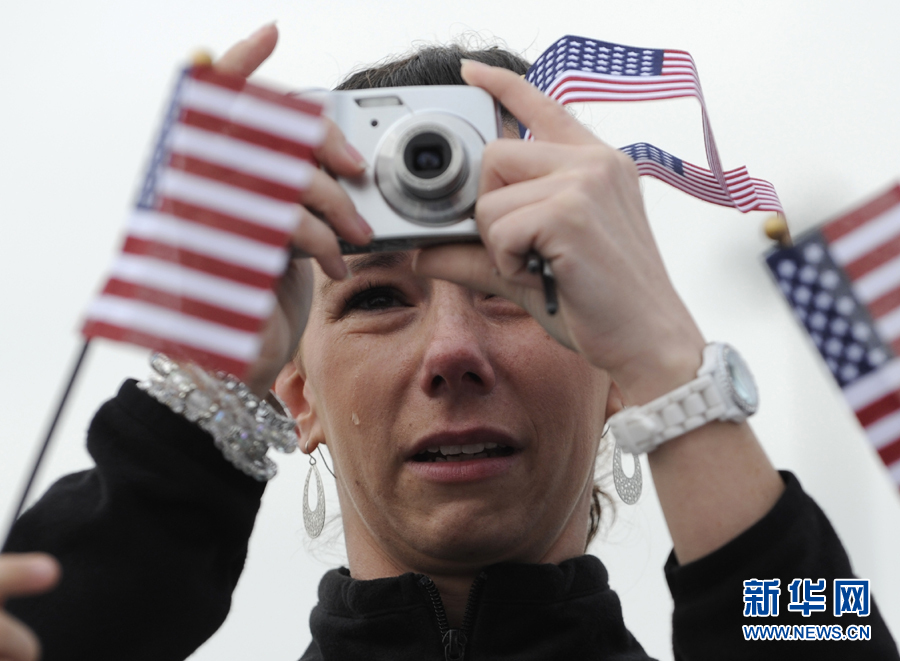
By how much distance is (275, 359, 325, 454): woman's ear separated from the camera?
Result: 120 inches

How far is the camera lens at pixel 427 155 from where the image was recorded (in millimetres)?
2160

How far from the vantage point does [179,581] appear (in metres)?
2.58

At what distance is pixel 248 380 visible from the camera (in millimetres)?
2404

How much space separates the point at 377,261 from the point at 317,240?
65 centimetres

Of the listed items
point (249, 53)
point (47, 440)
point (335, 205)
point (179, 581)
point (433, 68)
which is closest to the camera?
point (47, 440)

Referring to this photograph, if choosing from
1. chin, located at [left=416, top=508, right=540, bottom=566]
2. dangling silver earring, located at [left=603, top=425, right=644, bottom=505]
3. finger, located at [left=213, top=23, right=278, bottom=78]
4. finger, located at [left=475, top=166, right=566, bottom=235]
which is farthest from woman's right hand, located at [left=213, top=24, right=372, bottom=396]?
dangling silver earring, located at [left=603, top=425, right=644, bottom=505]

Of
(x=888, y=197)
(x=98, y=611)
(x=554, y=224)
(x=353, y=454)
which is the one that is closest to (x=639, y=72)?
(x=888, y=197)

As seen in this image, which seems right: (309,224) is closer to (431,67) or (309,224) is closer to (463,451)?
(463,451)

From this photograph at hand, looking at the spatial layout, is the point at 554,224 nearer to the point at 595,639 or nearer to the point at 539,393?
the point at 539,393

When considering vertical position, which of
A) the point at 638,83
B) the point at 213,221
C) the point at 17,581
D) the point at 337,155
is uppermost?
the point at 638,83

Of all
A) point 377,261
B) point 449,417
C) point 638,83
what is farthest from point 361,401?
point 638,83

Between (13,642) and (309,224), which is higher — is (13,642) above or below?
below

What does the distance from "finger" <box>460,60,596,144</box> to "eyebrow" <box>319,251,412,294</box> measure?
24.6 inches

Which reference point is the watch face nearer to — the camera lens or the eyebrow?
the camera lens
